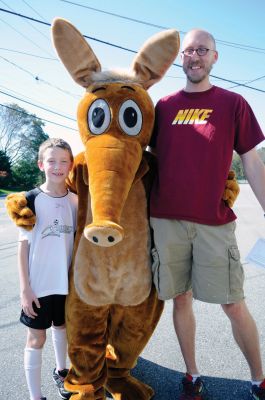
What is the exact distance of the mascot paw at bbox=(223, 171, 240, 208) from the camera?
2121 mm

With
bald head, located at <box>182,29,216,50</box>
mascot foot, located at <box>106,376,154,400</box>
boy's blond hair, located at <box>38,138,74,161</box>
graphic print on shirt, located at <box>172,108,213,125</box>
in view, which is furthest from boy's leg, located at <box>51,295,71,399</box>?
bald head, located at <box>182,29,216,50</box>

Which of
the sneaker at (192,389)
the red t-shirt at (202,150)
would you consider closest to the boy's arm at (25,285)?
the red t-shirt at (202,150)

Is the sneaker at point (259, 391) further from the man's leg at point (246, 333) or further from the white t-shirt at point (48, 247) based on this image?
the white t-shirt at point (48, 247)

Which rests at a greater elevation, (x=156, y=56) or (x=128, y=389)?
(x=156, y=56)

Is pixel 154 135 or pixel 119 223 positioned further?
pixel 154 135

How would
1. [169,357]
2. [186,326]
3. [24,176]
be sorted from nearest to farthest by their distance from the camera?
[186,326]
[169,357]
[24,176]

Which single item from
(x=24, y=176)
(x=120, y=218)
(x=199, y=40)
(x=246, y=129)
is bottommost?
(x=24, y=176)

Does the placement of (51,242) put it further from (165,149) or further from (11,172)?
(11,172)

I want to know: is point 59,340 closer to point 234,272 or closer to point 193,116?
point 234,272

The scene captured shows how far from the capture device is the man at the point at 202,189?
199 centimetres

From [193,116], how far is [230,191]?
1.72ft

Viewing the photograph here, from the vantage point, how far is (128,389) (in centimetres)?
215

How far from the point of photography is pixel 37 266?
197cm

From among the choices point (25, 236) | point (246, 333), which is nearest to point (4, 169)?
point (25, 236)
